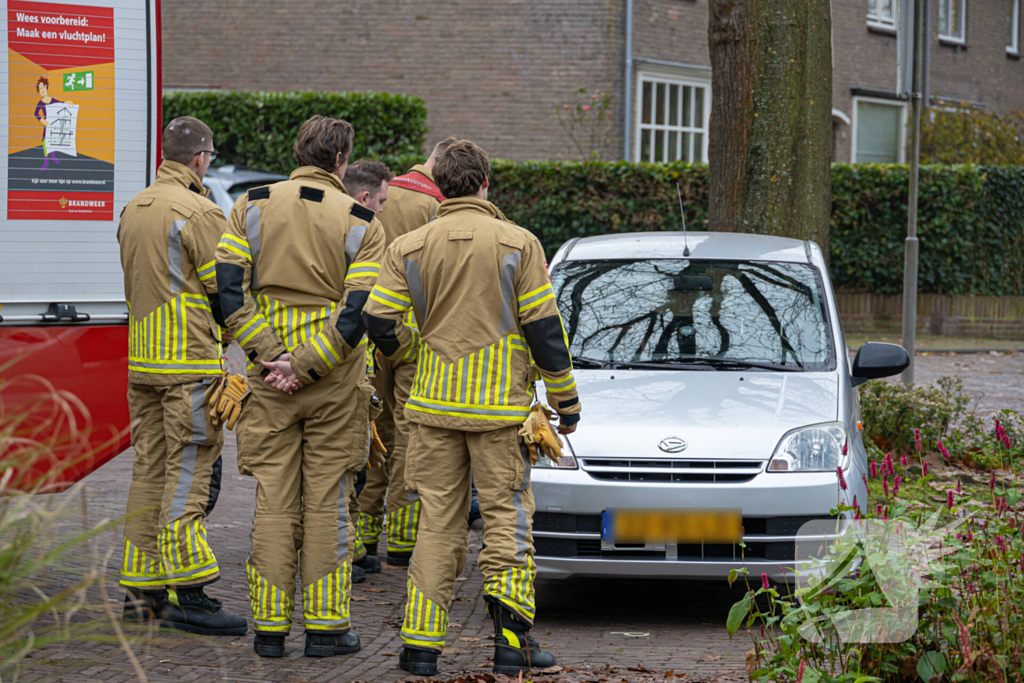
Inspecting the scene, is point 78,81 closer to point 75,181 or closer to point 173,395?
point 75,181

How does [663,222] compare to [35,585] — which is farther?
[663,222]

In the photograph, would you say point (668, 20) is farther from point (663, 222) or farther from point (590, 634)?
point (590, 634)

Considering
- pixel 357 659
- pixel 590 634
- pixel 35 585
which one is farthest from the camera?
pixel 590 634

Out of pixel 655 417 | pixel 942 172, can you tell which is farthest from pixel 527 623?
pixel 942 172

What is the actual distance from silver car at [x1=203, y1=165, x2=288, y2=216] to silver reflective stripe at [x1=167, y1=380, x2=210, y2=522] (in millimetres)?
7322

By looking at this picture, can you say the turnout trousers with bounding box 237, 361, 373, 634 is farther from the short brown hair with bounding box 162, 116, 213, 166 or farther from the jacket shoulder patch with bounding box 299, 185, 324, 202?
the short brown hair with bounding box 162, 116, 213, 166

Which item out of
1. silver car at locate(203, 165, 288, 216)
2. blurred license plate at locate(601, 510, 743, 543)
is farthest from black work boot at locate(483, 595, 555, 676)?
silver car at locate(203, 165, 288, 216)

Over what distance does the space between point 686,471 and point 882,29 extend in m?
20.9

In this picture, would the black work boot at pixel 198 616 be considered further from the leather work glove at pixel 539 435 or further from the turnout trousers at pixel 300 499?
the leather work glove at pixel 539 435

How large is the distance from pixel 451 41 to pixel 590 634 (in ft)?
50.5

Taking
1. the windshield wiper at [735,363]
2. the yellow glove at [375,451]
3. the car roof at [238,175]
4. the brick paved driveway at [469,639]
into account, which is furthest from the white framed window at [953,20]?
the yellow glove at [375,451]

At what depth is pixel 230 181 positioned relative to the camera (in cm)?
1266

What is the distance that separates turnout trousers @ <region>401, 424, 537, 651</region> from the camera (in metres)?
4.25

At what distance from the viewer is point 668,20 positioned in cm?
1912
